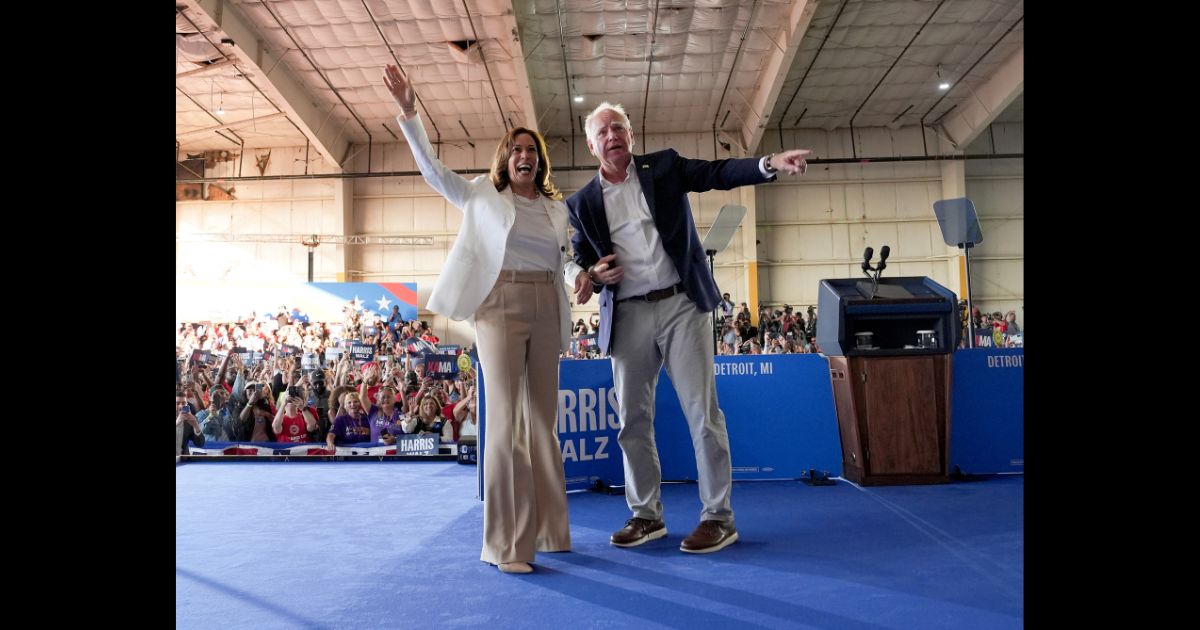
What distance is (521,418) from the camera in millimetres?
2229

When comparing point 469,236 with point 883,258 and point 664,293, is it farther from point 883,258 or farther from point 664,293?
point 883,258

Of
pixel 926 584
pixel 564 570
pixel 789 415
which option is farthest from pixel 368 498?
pixel 926 584

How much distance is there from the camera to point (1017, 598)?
1662 mm

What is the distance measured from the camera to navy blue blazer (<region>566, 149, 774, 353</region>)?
2428mm

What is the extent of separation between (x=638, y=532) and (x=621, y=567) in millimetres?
320

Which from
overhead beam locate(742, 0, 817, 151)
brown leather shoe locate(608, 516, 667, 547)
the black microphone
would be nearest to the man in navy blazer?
brown leather shoe locate(608, 516, 667, 547)

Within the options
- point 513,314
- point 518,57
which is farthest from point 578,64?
point 513,314

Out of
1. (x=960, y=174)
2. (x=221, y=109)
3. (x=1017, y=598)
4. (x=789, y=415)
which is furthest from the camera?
(x=960, y=174)

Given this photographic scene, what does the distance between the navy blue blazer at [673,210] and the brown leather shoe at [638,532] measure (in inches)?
24.5

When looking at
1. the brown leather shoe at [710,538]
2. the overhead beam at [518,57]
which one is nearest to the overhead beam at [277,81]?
the overhead beam at [518,57]

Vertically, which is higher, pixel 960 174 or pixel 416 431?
pixel 960 174
